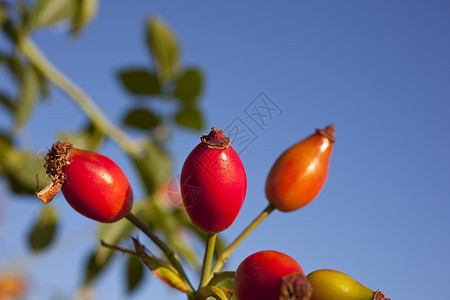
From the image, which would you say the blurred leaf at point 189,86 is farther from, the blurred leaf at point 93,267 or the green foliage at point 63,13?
the blurred leaf at point 93,267

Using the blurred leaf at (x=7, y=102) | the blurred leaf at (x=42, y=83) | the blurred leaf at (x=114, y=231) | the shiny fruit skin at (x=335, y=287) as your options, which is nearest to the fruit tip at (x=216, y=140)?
the shiny fruit skin at (x=335, y=287)

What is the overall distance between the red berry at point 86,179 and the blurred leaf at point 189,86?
184 centimetres

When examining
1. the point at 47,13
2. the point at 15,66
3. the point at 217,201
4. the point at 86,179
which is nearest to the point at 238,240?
the point at 217,201

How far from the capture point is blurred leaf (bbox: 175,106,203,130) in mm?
3102

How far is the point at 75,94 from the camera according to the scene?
9.48ft

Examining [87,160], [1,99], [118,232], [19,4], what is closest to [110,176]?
[87,160]

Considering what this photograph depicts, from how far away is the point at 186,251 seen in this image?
2.75 meters

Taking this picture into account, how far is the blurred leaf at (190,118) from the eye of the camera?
10.2ft

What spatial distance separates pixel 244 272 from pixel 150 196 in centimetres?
152

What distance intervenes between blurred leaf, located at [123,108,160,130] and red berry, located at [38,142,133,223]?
1.87m

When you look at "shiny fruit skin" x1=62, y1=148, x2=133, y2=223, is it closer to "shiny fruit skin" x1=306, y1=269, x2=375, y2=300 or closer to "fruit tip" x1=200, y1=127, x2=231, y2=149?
"fruit tip" x1=200, y1=127, x2=231, y2=149

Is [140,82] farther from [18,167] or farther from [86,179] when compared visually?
[86,179]

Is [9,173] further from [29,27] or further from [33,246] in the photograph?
[29,27]

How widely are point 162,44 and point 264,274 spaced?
7.57ft
